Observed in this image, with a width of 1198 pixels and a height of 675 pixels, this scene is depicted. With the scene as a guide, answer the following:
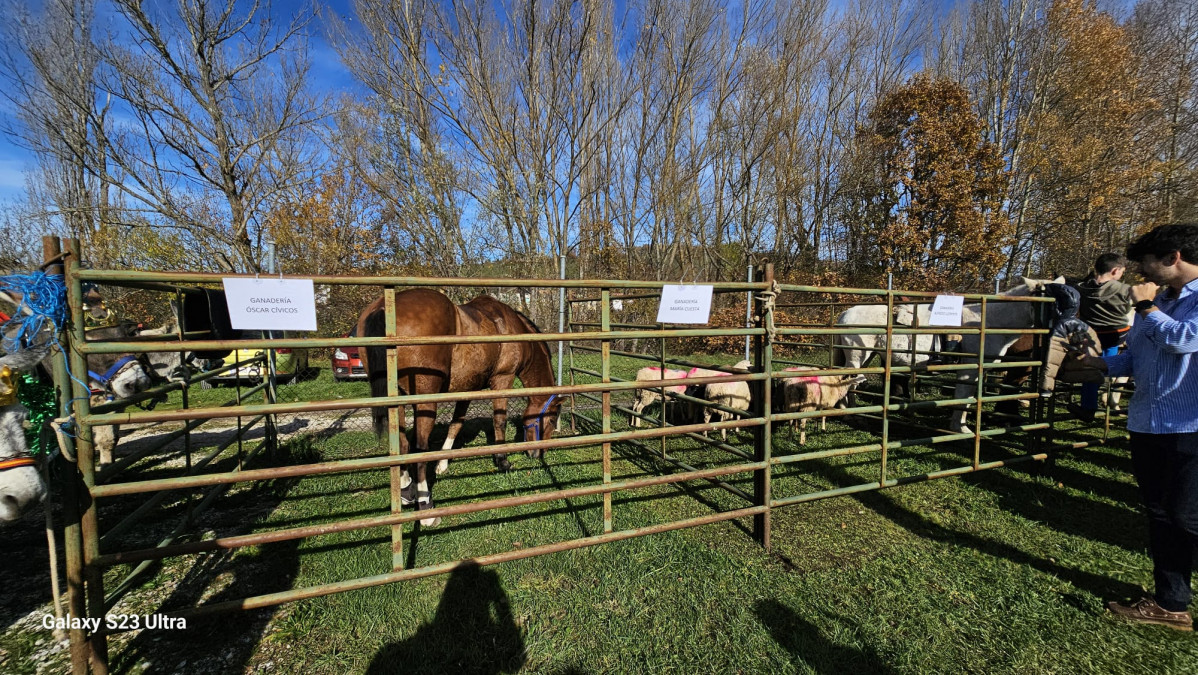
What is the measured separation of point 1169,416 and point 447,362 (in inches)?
184

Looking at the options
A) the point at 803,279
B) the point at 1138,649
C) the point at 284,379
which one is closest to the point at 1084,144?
the point at 803,279

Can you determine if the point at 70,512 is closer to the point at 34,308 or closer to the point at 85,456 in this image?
the point at 85,456

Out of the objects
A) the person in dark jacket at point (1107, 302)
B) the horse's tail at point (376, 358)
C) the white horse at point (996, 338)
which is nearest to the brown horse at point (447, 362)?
the horse's tail at point (376, 358)

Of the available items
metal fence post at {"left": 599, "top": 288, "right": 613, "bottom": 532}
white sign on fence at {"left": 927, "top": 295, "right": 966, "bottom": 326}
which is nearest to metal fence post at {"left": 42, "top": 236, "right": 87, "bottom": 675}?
metal fence post at {"left": 599, "top": 288, "right": 613, "bottom": 532}

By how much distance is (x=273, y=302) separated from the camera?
7.29 ft

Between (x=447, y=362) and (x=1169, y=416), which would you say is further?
(x=447, y=362)

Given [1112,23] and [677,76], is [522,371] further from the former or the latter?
[1112,23]

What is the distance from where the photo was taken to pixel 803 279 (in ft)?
59.7

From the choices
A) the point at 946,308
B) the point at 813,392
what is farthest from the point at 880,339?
the point at 946,308

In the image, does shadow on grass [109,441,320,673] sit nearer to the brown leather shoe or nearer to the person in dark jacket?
the brown leather shoe

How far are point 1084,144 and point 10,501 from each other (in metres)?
22.9

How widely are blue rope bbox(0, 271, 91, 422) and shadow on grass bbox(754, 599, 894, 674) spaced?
3682 mm

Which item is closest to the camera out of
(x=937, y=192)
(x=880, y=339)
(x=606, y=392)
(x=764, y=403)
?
(x=606, y=392)

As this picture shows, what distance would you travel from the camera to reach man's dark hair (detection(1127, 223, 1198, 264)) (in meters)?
2.43
